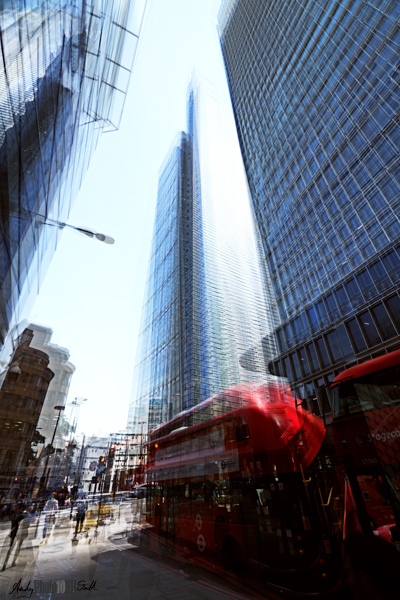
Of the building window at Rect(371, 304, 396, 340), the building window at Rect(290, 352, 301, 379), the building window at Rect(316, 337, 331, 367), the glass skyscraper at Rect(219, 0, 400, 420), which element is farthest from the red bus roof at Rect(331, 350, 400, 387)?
the building window at Rect(290, 352, 301, 379)

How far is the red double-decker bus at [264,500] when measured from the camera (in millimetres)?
4941

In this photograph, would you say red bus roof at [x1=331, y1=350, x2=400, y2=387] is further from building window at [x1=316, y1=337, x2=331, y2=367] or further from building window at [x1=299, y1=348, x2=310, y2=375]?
building window at [x1=299, y1=348, x2=310, y2=375]

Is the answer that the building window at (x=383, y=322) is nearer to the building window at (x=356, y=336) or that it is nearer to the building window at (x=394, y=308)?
the building window at (x=394, y=308)

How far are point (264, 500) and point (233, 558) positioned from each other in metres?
2.06

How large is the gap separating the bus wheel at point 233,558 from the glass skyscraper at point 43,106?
23.5ft

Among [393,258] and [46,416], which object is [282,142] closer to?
[393,258]

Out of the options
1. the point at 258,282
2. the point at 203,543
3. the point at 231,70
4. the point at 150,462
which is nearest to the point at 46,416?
the point at 150,462

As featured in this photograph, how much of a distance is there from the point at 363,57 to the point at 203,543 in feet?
92.8

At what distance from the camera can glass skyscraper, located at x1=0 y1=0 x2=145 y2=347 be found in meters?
4.25

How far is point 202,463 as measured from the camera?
770cm

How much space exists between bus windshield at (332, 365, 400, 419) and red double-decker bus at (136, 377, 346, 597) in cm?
86

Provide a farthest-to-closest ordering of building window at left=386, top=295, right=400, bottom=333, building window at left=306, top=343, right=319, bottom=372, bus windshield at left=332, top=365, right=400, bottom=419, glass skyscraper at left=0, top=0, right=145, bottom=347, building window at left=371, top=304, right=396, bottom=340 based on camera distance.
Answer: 1. building window at left=306, top=343, right=319, bottom=372
2. building window at left=371, top=304, right=396, bottom=340
3. building window at left=386, top=295, right=400, bottom=333
4. bus windshield at left=332, top=365, right=400, bottom=419
5. glass skyscraper at left=0, top=0, right=145, bottom=347

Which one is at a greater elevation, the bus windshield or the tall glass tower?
the tall glass tower

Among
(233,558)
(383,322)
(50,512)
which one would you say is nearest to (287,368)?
(383,322)
